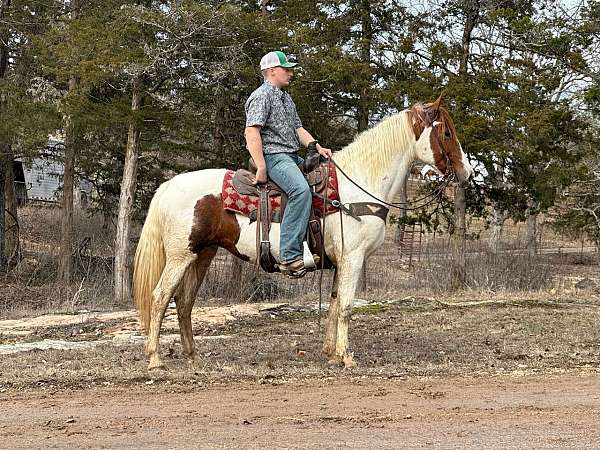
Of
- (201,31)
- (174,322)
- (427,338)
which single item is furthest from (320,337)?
(201,31)

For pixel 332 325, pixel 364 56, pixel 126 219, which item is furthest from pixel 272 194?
pixel 364 56

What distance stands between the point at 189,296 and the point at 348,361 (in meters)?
2.08

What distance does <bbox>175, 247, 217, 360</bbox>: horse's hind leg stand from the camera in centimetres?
920

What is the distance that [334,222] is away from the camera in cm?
873

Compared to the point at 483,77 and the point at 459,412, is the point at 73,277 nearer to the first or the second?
the point at 483,77

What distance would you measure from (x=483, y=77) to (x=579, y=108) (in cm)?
259

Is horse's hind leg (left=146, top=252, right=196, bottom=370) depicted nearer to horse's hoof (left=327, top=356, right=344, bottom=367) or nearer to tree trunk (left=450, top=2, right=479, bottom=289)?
horse's hoof (left=327, top=356, right=344, bottom=367)

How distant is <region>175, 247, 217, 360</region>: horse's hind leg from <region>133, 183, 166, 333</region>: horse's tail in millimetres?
379

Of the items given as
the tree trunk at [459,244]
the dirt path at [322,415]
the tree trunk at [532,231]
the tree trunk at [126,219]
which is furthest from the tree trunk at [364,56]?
the dirt path at [322,415]

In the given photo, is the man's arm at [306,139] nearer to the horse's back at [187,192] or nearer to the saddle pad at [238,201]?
the saddle pad at [238,201]

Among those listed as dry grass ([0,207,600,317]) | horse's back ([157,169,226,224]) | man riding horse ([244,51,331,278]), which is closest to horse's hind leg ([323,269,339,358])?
man riding horse ([244,51,331,278])

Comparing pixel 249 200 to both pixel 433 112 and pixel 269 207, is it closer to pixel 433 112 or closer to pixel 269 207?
pixel 269 207

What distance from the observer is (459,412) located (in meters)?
6.38

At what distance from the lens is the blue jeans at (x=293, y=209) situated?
27.5 feet
